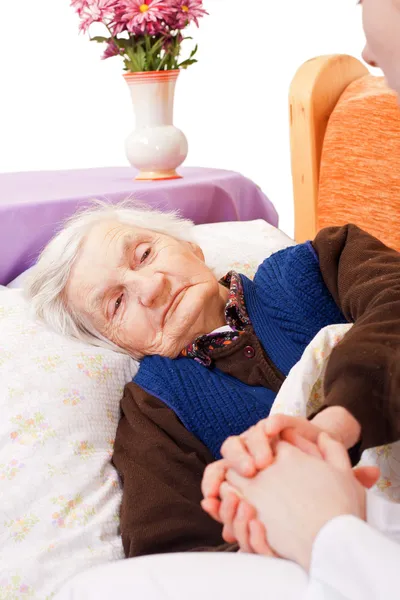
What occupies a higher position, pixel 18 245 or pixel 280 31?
pixel 280 31

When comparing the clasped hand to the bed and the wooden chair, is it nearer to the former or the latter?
the bed

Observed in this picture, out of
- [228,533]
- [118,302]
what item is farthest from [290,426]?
[118,302]

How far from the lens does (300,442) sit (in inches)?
33.1

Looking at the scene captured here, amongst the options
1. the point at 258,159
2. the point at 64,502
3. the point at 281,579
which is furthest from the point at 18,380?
the point at 258,159

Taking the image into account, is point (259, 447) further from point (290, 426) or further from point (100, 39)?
point (100, 39)

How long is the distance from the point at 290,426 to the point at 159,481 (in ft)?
1.54

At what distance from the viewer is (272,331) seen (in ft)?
4.78

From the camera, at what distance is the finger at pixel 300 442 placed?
832 millimetres

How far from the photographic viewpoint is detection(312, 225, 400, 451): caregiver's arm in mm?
945

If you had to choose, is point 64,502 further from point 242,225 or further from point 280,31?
point 280,31

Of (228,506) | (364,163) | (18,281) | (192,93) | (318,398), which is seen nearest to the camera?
(228,506)

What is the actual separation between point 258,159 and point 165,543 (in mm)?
2823

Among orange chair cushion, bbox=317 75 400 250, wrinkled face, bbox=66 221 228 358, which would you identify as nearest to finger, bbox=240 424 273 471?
wrinkled face, bbox=66 221 228 358

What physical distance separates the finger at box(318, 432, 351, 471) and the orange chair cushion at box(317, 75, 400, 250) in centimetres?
131
